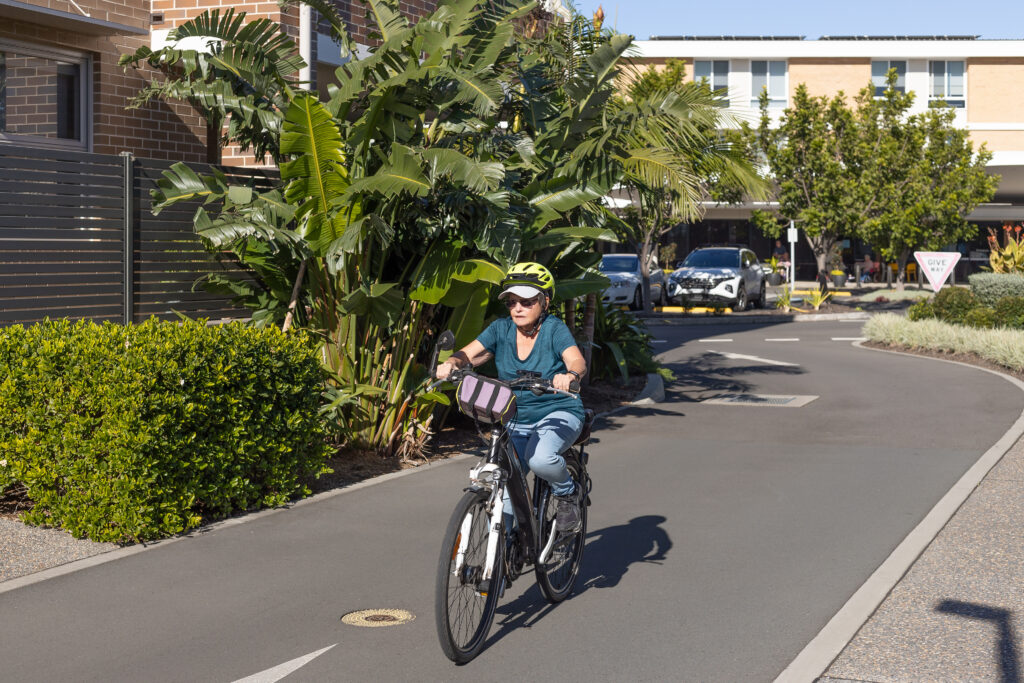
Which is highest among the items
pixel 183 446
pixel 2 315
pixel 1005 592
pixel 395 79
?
pixel 395 79

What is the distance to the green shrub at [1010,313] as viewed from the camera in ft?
74.7

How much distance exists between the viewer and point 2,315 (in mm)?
9398

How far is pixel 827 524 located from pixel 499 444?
3739mm

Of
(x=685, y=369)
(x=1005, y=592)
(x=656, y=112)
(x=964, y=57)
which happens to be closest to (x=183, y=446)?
(x=1005, y=592)

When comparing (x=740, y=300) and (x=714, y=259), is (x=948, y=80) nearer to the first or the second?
(x=714, y=259)

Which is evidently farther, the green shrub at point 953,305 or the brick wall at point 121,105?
the green shrub at point 953,305

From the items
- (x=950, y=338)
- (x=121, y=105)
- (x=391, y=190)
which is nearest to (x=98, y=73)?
(x=121, y=105)

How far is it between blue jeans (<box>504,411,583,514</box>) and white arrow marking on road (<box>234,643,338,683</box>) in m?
1.20

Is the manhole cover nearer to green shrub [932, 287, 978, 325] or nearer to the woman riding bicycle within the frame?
the woman riding bicycle

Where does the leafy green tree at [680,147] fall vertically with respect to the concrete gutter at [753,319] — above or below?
above

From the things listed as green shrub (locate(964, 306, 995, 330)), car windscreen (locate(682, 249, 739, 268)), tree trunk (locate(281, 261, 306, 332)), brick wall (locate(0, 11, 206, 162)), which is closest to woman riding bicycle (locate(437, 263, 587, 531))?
tree trunk (locate(281, 261, 306, 332))

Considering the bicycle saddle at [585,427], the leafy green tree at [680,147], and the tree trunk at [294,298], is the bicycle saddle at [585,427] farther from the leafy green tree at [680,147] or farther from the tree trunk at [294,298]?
the leafy green tree at [680,147]

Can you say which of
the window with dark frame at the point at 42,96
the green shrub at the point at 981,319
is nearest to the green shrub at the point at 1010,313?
the green shrub at the point at 981,319

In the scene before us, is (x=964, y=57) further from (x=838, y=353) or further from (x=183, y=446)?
(x=183, y=446)
